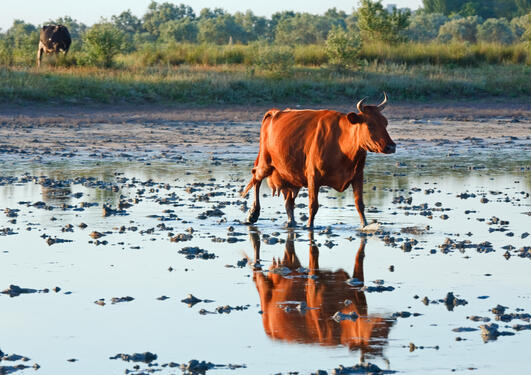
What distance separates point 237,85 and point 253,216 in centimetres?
1732

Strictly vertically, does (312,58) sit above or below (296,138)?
above

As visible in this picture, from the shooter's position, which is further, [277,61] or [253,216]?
[277,61]

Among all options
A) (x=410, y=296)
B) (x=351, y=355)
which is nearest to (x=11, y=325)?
(x=351, y=355)

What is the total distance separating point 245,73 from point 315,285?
73.6 feet

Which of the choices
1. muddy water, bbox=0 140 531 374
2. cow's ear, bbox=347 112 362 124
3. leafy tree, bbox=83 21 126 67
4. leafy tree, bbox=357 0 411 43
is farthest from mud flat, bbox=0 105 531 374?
leafy tree, bbox=357 0 411 43

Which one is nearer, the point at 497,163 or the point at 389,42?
the point at 497,163

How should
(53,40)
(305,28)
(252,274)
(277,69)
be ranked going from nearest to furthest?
(252,274), (277,69), (53,40), (305,28)

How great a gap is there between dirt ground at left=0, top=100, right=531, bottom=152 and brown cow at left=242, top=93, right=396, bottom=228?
9.20 metres

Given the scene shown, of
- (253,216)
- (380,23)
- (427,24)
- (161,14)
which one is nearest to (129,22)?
(161,14)

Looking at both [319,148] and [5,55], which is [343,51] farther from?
[319,148]

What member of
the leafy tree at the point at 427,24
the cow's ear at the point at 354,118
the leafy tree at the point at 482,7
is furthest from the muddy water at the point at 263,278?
the leafy tree at the point at 482,7

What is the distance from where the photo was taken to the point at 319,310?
25.6ft

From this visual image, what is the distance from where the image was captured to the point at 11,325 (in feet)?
24.2

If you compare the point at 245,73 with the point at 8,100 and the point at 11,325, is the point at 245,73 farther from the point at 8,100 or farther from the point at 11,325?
the point at 11,325
